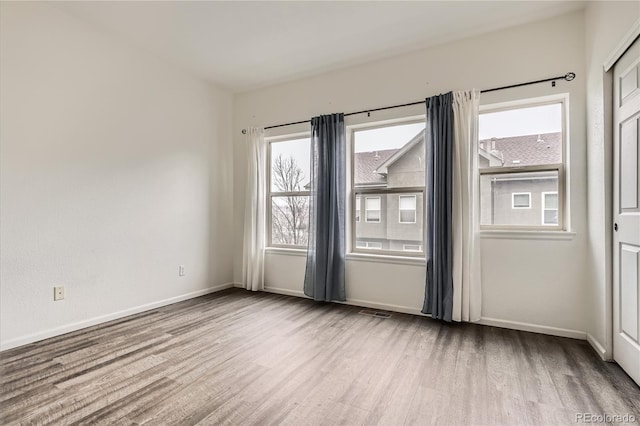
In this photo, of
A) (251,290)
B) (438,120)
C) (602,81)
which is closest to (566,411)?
(602,81)

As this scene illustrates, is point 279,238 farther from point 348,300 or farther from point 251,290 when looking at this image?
point 348,300

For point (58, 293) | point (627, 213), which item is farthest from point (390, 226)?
point (58, 293)

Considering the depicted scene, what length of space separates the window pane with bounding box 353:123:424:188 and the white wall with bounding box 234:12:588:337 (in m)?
0.22

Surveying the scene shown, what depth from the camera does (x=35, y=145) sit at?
269 cm

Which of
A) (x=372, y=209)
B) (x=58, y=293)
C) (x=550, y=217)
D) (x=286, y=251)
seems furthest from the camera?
(x=286, y=251)

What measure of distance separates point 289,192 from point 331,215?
2.86 ft

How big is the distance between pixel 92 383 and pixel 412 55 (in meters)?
3.99

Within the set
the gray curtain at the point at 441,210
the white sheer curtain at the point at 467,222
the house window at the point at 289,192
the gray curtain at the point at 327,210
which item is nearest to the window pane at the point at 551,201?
A: the white sheer curtain at the point at 467,222

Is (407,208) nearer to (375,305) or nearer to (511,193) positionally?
(511,193)

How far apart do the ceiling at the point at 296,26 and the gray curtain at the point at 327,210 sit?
81cm

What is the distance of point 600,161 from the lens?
240 centimetres

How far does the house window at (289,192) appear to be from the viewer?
4297mm

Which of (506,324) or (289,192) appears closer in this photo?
(506,324)

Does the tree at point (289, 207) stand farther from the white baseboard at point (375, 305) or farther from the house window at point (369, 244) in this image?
the house window at point (369, 244)
